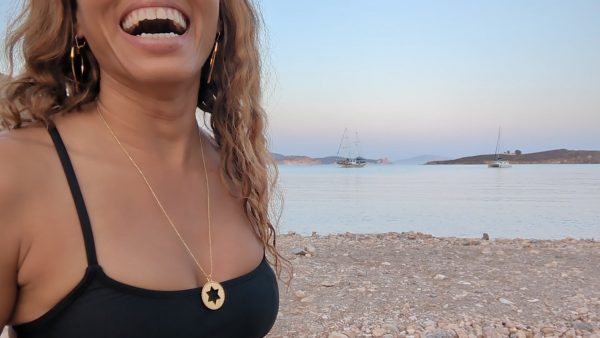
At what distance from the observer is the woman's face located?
1.28 m

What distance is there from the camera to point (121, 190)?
1295 millimetres

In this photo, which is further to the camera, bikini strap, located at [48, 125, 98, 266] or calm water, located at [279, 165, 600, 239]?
calm water, located at [279, 165, 600, 239]

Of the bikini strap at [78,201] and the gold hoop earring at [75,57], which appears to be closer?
the bikini strap at [78,201]

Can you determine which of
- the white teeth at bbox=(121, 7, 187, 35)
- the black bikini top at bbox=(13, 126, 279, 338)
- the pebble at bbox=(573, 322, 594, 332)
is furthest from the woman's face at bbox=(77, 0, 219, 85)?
the pebble at bbox=(573, 322, 594, 332)

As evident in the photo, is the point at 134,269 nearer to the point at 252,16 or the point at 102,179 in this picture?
the point at 102,179

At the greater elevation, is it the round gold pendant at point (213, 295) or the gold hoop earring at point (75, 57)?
the gold hoop earring at point (75, 57)

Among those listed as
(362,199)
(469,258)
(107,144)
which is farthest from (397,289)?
(362,199)

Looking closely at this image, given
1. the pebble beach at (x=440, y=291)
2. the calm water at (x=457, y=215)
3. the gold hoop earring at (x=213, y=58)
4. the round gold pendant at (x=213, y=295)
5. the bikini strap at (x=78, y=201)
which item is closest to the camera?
the bikini strap at (x=78, y=201)

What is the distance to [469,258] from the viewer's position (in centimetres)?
764

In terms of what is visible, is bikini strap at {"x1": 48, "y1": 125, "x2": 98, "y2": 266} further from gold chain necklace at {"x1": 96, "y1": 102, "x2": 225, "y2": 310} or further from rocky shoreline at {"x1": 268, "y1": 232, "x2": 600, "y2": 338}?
rocky shoreline at {"x1": 268, "y1": 232, "x2": 600, "y2": 338}

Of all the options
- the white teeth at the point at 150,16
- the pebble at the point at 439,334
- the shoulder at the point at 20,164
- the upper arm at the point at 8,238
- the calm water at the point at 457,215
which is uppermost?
the white teeth at the point at 150,16

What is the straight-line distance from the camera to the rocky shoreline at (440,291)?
4.55 m

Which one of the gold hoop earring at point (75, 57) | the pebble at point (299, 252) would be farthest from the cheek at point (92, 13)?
the pebble at point (299, 252)

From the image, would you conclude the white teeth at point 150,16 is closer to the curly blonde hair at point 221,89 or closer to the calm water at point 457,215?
the curly blonde hair at point 221,89
